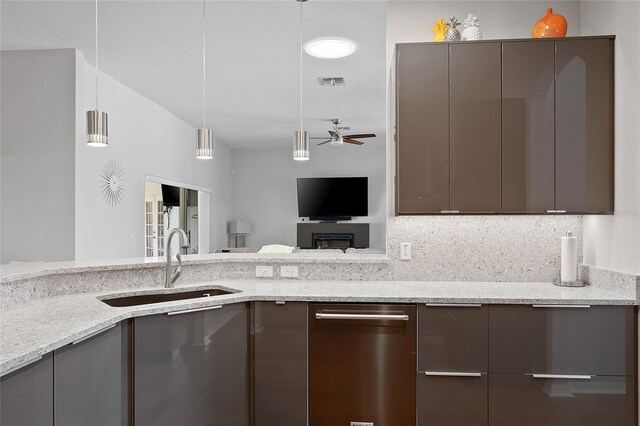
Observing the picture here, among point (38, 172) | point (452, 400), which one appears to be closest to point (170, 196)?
point (38, 172)

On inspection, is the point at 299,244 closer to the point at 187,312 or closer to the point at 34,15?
the point at 34,15

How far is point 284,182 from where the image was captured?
949 cm

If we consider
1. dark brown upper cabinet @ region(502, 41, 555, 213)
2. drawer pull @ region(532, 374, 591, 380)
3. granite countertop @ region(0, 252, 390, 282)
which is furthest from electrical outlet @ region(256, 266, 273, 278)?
drawer pull @ region(532, 374, 591, 380)

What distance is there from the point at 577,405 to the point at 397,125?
175 centimetres

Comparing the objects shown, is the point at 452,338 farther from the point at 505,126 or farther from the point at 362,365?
the point at 505,126

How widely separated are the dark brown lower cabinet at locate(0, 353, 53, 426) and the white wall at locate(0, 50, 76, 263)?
2.96 metres

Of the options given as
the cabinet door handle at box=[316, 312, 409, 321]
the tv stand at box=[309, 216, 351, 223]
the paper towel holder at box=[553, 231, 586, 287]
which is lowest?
the cabinet door handle at box=[316, 312, 409, 321]

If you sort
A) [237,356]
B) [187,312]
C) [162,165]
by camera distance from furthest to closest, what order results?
1. [162,165]
2. [237,356]
3. [187,312]

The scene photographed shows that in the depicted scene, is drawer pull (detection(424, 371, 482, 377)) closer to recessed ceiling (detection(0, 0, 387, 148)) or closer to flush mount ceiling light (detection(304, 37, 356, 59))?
recessed ceiling (detection(0, 0, 387, 148))

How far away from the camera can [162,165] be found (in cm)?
610

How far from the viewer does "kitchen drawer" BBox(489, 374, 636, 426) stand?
218 cm

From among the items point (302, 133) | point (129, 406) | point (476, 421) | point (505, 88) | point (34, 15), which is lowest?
point (476, 421)

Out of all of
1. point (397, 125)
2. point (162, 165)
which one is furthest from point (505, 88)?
point (162, 165)

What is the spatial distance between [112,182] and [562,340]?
4.48 meters
